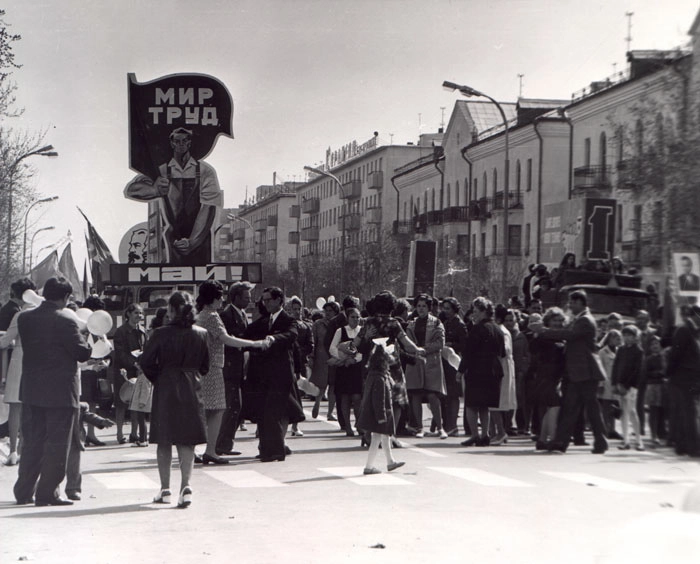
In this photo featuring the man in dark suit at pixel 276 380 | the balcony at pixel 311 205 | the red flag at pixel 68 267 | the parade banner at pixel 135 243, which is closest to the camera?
the man in dark suit at pixel 276 380

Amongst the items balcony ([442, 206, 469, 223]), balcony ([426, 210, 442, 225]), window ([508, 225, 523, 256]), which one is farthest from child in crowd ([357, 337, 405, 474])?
balcony ([426, 210, 442, 225])

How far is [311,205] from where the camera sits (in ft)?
330

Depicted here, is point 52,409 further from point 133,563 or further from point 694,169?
point 694,169

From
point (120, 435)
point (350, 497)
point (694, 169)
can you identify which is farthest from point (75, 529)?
point (694, 169)

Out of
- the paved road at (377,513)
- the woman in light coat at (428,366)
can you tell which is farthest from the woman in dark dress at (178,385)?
the woman in light coat at (428,366)

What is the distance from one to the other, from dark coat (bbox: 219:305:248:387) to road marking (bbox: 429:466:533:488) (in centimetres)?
260

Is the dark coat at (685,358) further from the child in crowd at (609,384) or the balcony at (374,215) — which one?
the balcony at (374,215)

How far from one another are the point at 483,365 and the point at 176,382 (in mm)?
6276

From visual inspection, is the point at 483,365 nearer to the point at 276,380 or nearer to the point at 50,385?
A: the point at 276,380

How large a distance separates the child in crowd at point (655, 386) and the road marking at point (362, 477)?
3819mm

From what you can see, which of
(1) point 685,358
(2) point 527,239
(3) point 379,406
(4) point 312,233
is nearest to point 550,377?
(1) point 685,358

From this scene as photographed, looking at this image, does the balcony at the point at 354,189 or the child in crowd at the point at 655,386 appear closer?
the child in crowd at the point at 655,386

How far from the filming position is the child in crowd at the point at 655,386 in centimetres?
1529

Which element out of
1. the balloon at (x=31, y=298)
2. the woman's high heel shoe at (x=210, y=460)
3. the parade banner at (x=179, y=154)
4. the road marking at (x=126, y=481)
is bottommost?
the road marking at (x=126, y=481)
